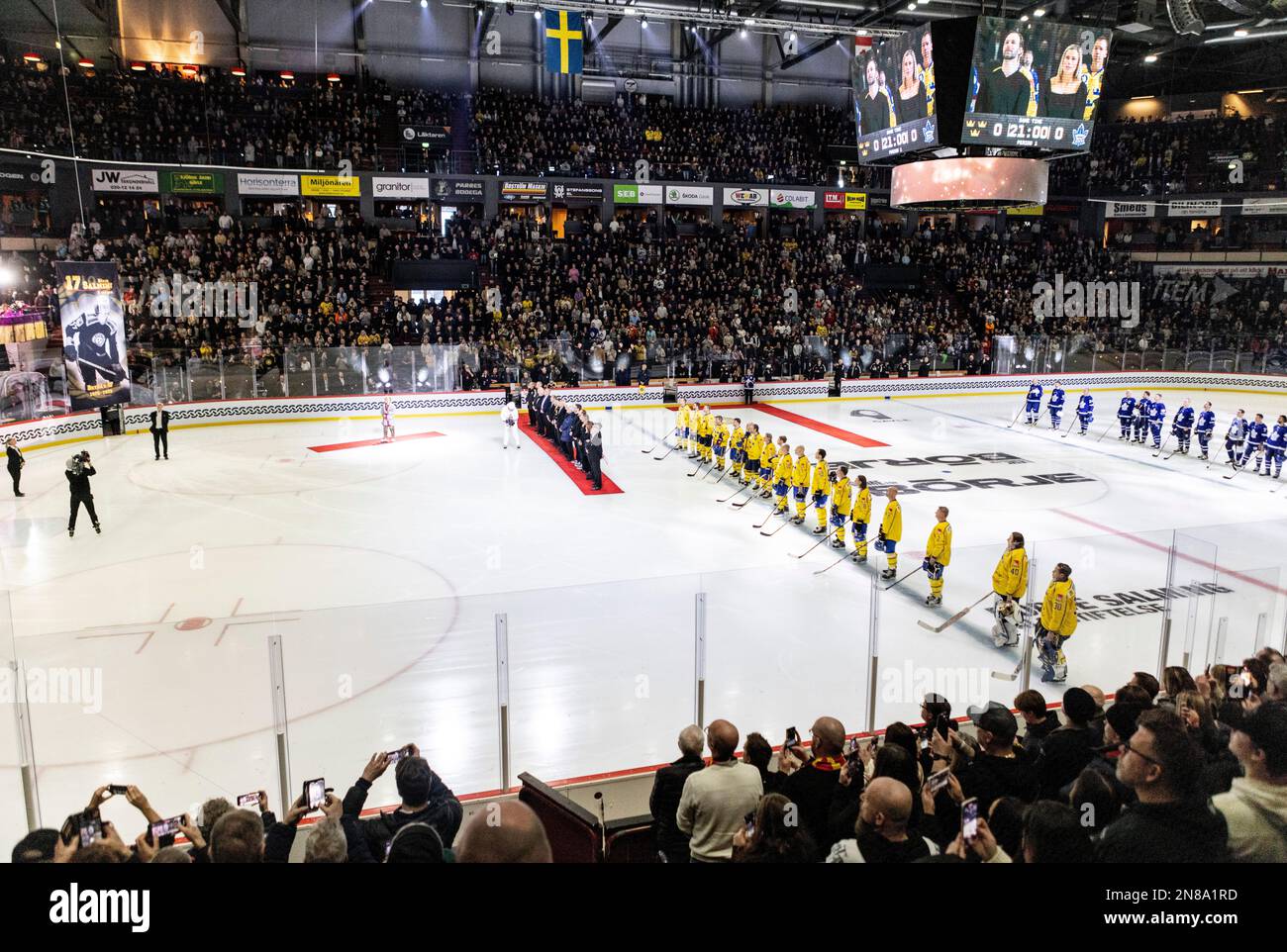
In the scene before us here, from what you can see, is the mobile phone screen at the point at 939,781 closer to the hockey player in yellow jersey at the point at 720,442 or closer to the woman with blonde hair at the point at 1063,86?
the hockey player in yellow jersey at the point at 720,442

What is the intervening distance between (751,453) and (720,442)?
6.42ft

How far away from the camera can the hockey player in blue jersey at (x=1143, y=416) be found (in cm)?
2103

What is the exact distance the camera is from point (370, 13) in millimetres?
33906

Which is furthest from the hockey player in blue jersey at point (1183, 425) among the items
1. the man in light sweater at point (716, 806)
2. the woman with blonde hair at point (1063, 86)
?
the man in light sweater at point (716, 806)

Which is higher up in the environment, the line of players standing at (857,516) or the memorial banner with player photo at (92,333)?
the memorial banner with player photo at (92,333)

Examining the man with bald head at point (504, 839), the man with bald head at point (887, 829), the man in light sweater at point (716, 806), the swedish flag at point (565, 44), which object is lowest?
the man in light sweater at point (716, 806)

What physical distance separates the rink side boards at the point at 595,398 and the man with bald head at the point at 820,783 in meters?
20.8

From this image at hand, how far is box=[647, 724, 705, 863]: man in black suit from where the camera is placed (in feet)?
13.6

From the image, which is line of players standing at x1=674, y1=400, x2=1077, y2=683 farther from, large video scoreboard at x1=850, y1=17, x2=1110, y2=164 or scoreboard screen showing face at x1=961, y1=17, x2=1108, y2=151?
scoreboard screen showing face at x1=961, y1=17, x2=1108, y2=151

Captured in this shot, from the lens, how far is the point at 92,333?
20.4 m

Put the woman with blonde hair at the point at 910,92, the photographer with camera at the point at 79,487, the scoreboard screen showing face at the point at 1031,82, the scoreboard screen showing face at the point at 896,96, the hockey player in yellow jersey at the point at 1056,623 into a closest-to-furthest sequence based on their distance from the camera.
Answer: the hockey player in yellow jersey at the point at 1056,623
the photographer with camera at the point at 79,487
the scoreboard screen showing face at the point at 1031,82
the scoreboard screen showing face at the point at 896,96
the woman with blonde hair at the point at 910,92

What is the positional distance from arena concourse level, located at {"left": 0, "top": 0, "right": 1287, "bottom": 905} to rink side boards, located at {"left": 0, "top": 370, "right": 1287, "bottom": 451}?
0.16 metres
